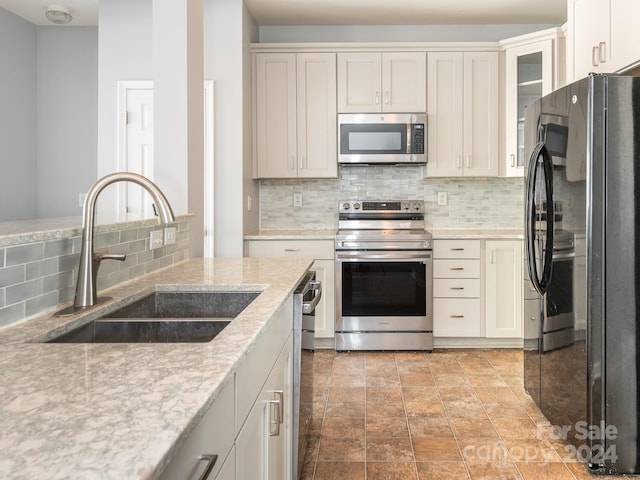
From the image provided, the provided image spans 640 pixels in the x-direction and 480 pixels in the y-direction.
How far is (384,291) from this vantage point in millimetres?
3898

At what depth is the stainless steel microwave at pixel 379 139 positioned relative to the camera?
162 inches

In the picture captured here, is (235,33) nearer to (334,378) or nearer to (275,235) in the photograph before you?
(275,235)

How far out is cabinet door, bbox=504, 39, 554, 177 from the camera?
3.95 metres

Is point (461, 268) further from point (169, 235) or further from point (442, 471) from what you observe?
point (169, 235)

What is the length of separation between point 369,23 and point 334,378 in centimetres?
293

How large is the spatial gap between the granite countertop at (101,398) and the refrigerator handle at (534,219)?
1.68 m

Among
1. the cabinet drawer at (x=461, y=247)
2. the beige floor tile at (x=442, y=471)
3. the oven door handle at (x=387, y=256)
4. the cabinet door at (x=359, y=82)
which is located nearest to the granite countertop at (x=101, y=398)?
the beige floor tile at (x=442, y=471)

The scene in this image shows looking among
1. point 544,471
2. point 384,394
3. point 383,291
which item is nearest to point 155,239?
point 384,394

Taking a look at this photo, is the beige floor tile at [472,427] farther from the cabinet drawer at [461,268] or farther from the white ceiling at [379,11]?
the white ceiling at [379,11]

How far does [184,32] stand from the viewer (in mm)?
2434

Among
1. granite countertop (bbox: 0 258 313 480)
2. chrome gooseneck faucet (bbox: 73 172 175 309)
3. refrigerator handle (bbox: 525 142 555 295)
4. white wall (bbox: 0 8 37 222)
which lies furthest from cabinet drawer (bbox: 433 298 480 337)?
white wall (bbox: 0 8 37 222)

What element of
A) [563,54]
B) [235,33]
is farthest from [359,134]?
[563,54]

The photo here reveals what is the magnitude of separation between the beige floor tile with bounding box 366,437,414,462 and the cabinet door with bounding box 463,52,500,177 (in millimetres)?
2448

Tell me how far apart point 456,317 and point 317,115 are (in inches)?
76.2
